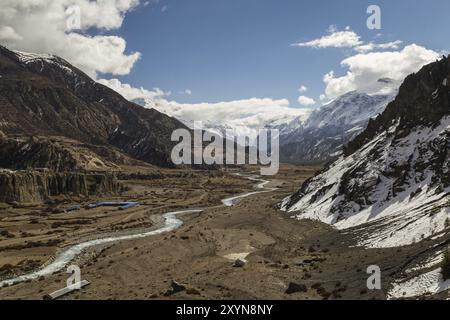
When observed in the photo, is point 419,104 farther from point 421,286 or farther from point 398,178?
point 421,286

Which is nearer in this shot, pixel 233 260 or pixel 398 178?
pixel 233 260

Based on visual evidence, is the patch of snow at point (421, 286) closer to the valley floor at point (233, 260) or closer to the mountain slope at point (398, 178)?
the valley floor at point (233, 260)

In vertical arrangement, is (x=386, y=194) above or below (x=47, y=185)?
above

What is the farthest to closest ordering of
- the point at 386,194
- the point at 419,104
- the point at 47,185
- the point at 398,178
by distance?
the point at 47,185
the point at 419,104
the point at 398,178
the point at 386,194

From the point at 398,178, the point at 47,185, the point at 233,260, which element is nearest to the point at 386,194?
the point at 398,178
